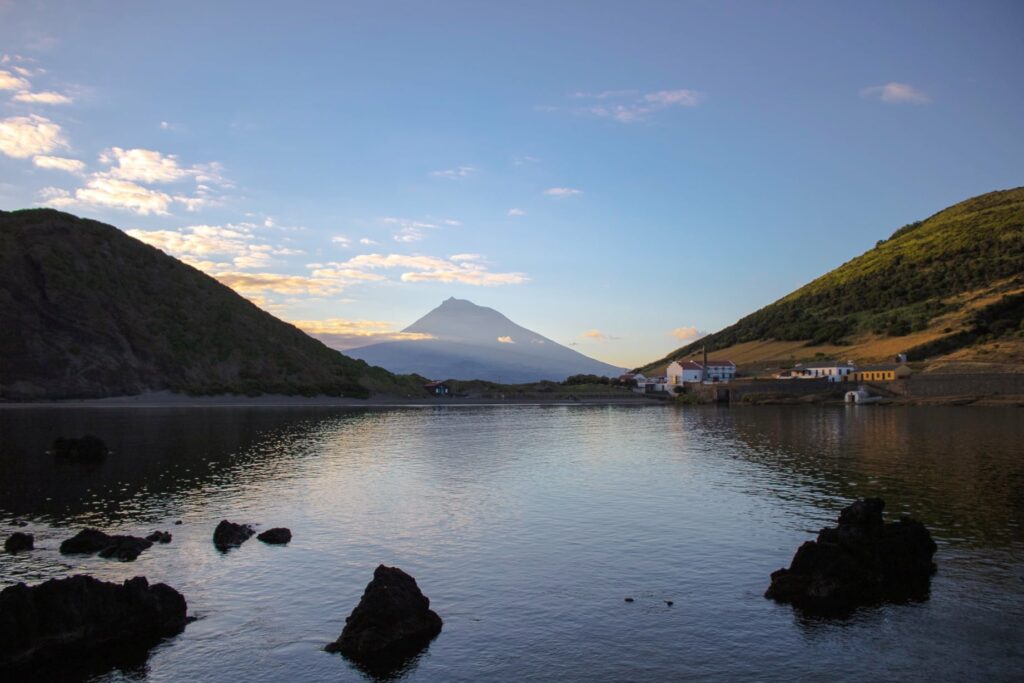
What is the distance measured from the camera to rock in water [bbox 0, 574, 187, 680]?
2120 centimetres

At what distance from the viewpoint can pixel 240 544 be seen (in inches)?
1368

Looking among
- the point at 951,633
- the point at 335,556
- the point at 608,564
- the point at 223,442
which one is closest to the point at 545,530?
the point at 608,564

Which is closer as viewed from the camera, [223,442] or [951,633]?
[951,633]

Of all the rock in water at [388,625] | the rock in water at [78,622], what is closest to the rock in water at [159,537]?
the rock in water at [78,622]

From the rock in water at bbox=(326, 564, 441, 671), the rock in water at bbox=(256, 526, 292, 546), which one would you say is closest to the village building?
the rock in water at bbox=(256, 526, 292, 546)

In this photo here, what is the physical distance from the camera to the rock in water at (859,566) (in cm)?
2673

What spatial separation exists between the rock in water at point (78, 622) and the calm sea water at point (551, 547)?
130cm

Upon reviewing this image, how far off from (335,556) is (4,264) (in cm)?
16261

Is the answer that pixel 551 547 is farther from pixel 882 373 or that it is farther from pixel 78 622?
pixel 882 373

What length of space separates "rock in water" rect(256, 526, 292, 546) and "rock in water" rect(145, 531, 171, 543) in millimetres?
4129

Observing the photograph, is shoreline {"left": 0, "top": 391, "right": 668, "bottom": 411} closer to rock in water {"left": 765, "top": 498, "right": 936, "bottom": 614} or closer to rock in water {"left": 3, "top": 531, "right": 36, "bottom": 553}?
rock in water {"left": 3, "top": 531, "right": 36, "bottom": 553}

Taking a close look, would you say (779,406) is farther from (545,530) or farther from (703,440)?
(545,530)

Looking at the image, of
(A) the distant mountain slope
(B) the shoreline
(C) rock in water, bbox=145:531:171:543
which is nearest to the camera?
(C) rock in water, bbox=145:531:171:543

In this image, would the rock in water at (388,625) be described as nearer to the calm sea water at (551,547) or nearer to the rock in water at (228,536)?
the calm sea water at (551,547)
